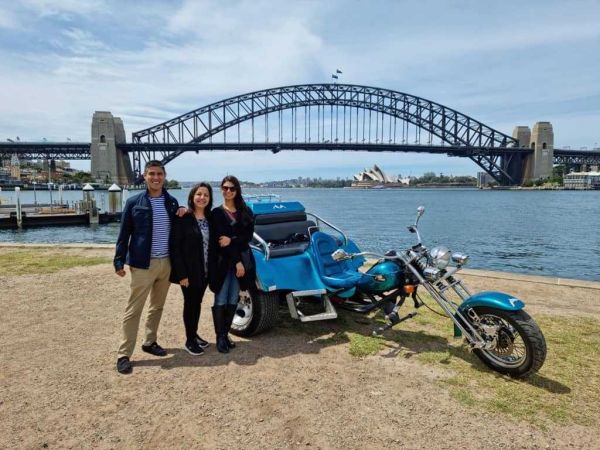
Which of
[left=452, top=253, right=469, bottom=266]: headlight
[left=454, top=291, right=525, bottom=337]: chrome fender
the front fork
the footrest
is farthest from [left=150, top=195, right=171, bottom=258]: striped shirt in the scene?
[left=454, top=291, right=525, bottom=337]: chrome fender

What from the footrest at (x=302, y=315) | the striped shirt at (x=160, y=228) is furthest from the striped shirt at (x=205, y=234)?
the footrest at (x=302, y=315)

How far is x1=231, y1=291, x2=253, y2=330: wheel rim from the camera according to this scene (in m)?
4.71

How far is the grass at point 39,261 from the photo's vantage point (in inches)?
314

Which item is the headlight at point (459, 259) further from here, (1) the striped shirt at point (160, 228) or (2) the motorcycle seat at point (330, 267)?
(1) the striped shirt at point (160, 228)

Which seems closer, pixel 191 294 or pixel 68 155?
pixel 191 294

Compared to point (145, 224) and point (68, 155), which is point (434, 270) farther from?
point (68, 155)

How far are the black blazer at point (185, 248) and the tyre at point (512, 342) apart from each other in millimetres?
2458

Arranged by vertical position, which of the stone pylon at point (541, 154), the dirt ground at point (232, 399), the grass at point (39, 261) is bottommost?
the dirt ground at point (232, 399)

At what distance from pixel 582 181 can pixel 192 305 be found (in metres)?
130

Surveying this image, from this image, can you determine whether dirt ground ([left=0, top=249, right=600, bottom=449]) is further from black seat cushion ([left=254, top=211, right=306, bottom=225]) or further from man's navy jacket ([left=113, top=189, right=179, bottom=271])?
black seat cushion ([left=254, top=211, right=306, bottom=225])

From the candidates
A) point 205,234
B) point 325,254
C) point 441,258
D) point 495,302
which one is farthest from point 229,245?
point 495,302

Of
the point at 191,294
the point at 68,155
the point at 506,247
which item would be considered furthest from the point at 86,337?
the point at 68,155

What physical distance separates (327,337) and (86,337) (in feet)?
8.19

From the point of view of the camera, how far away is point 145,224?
3850mm
